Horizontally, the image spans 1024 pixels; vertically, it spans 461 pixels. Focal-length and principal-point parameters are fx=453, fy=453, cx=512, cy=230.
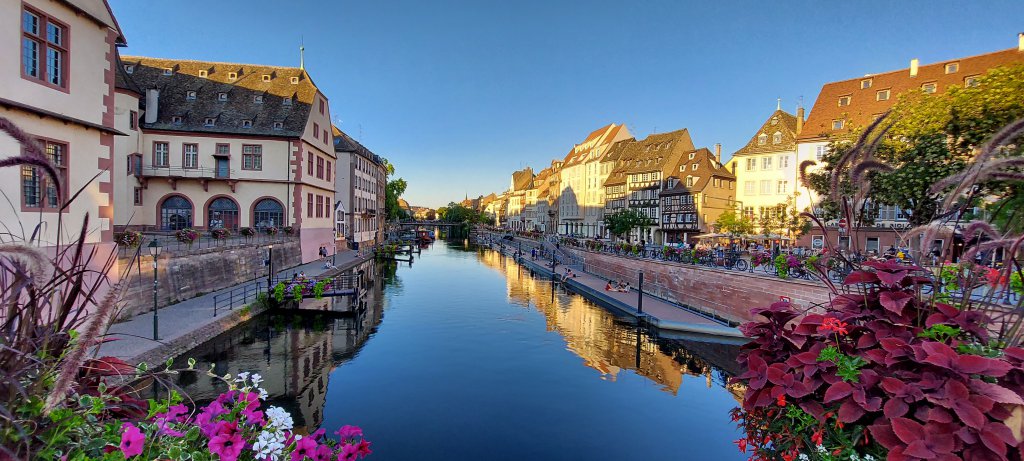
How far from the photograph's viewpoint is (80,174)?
41.8 ft

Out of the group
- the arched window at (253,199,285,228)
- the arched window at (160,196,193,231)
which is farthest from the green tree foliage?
the arched window at (160,196,193,231)

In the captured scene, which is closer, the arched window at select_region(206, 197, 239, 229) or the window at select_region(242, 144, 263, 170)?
the arched window at select_region(206, 197, 239, 229)

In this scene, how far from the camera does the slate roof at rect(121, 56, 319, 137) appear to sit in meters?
29.8

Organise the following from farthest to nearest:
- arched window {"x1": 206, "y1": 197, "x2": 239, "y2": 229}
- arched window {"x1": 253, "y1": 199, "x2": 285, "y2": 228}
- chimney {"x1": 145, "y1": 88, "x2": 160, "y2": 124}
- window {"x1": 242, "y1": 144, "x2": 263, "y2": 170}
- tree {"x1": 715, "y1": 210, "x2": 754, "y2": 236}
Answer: tree {"x1": 715, "y1": 210, "x2": 754, "y2": 236} < arched window {"x1": 253, "y1": 199, "x2": 285, "y2": 228} < window {"x1": 242, "y1": 144, "x2": 263, "y2": 170} < arched window {"x1": 206, "y1": 197, "x2": 239, "y2": 229} < chimney {"x1": 145, "y1": 88, "x2": 160, "y2": 124}

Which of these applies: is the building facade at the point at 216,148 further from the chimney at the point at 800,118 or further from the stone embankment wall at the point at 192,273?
the chimney at the point at 800,118

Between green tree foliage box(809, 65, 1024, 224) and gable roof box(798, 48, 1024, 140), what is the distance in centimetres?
1651

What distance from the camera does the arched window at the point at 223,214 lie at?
29.5m

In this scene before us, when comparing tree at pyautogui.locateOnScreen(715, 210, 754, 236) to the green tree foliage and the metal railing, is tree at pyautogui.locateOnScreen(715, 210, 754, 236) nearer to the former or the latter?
the green tree foliage

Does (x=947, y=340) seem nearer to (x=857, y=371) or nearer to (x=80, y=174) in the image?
(x=857, y=371)

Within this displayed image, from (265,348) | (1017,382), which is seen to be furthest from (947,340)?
(265,348)

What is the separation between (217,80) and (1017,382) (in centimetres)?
3994

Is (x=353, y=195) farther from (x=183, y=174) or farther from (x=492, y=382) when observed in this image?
(x=492, y=382)

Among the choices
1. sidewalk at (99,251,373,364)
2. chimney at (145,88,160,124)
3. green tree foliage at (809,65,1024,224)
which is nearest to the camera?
sidewalk at (99,251,373,364)

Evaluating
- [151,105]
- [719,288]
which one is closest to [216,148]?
[151,105]
